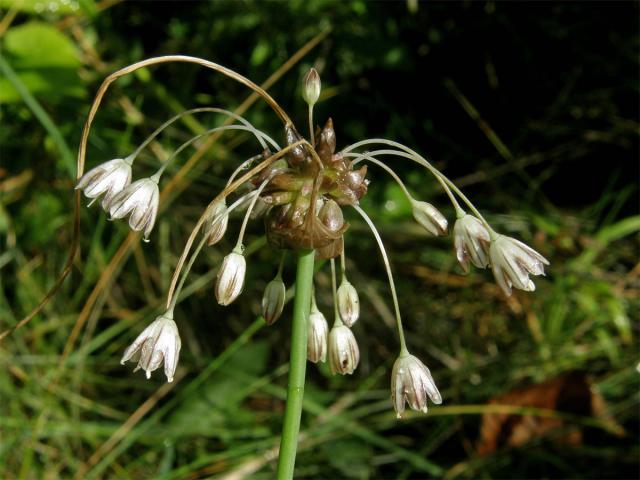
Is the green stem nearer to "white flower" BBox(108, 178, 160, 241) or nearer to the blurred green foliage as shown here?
"white flower" BBox(108, 178, 160, 241)

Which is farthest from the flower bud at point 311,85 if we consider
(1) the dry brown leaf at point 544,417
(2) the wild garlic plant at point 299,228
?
(1) the dry brown leaf at point 544,417

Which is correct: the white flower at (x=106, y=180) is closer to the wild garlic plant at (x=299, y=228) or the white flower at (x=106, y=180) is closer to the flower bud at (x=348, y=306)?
the wild garlic plant at (x=299, y=228)

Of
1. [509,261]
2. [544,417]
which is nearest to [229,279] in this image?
[509,261]

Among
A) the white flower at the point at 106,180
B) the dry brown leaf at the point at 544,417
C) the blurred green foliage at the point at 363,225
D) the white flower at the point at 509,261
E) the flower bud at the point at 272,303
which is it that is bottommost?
the flower bud at the point at 272,303

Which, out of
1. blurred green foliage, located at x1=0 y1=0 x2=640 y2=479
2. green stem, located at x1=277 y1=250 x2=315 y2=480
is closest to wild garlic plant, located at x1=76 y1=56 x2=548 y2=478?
green stem, located at x1=277 y1=250 x2=315 y2=480

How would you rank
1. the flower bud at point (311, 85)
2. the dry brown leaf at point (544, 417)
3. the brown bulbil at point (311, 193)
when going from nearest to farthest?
the brown bulbil at point (311, 193) < the flower bud at point (311, 85) < the dry brown leaf at point (544, 417)

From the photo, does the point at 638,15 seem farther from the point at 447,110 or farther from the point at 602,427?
the point at 602,427
